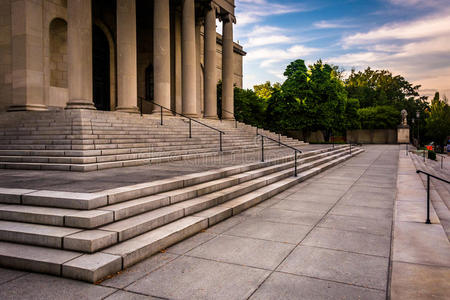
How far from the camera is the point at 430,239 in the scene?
6.08m

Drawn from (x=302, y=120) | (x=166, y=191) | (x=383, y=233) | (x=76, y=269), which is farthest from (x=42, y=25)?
(x=302, y=120)

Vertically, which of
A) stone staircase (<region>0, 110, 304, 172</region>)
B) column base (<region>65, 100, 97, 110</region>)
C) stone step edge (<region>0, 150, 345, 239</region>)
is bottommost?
stone step edge (<region>0, 150, 345, 239</region>)

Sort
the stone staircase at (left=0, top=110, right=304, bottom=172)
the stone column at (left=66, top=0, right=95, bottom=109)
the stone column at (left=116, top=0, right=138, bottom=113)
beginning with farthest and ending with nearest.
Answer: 1. the stone column at (left=116, top=0, right=138, bottom=113)
2. the stone column at (left=66, top=0, right=95, bottom=109)
3. the stone staircase at (left=0, top=110, right=304, bottom=172)

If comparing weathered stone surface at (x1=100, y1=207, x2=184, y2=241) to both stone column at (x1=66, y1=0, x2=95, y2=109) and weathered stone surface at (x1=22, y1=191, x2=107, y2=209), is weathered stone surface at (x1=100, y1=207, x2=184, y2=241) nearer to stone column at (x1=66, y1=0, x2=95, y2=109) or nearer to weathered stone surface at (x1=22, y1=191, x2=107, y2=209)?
weathered stone surface at (x1=22, y1=191, x2=107, y2=209)

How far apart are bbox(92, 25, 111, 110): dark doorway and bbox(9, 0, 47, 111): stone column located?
725 cm

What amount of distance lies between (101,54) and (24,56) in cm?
857

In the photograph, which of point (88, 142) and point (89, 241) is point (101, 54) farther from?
point (89, 241)

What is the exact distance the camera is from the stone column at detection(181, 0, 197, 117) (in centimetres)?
2503

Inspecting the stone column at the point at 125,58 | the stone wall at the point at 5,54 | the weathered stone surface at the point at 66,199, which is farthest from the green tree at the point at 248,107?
the weathered stone surface at the point at 66,199

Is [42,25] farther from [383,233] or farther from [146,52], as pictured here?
[383,233]

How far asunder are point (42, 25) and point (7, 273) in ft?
63.1

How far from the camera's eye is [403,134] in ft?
199

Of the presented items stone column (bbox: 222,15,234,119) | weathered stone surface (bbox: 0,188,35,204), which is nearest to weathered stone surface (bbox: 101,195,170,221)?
weathered stone surface (bbox: 0,188,35,204)

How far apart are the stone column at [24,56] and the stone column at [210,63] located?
13122 mm
